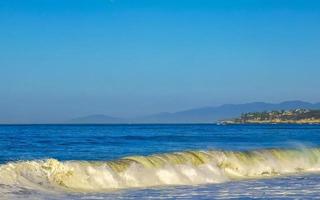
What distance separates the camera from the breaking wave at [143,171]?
71.5 feet

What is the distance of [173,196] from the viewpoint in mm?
19156

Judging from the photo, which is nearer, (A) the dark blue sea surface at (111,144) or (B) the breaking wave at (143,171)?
(B) the breaking wave at (143,171)

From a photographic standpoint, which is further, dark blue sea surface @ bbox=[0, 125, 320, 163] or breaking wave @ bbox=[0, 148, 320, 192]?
dark blue sea surface @ bbox=[0, 125, 320, 163]

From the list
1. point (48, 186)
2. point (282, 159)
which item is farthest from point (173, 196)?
point (282, 159)

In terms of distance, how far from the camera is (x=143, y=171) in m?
25.1

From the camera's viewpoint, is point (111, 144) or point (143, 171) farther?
point (111, 144)

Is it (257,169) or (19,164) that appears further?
(257,169)

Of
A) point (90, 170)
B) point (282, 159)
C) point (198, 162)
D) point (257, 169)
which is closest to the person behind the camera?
point (90, 170)

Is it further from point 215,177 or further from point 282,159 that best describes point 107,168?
point 282,159

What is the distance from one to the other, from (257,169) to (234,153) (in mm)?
1791

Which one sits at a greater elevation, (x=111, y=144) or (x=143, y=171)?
(x=111, y=144)

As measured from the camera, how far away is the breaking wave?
2180cm

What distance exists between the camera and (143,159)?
26812 mm

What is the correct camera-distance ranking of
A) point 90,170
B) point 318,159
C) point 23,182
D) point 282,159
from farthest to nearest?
point 318,159, point 282,159, point 90,170, point 23,182
